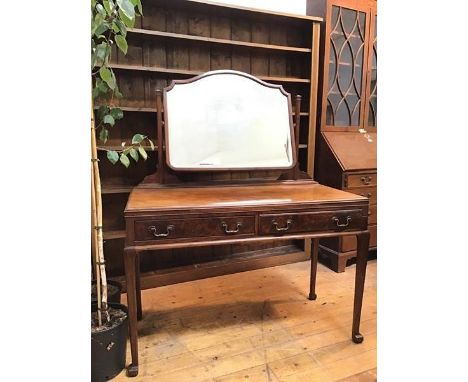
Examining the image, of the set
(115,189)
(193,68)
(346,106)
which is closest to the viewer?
(115,189)

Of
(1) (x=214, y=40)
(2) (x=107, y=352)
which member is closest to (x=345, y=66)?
(1) (x=214, y=40)

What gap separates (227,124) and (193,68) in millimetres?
590

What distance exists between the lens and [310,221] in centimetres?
156

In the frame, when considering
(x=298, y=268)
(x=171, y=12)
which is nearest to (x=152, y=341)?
(x=298, y=268)

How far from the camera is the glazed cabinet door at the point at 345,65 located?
100 inches

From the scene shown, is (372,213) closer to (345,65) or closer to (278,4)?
(345,65)

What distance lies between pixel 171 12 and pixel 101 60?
1.00 metres

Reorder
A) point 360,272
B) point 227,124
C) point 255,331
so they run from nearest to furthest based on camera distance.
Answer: point 360,272, point 255,331, point 227,124

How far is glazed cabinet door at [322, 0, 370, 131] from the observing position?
100 inches

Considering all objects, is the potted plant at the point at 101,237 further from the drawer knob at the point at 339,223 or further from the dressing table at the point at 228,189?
the drawer knob at the point at 339,223

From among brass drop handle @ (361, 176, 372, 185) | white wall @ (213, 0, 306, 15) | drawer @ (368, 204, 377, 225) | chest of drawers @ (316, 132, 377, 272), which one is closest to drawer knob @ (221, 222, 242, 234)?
chest of drawers @ (316, 132, 377, 272)

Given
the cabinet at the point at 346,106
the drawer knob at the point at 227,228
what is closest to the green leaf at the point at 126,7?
the drawer knob at the point at 227,228
